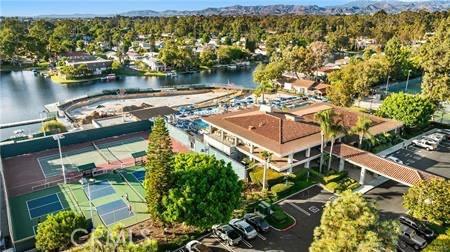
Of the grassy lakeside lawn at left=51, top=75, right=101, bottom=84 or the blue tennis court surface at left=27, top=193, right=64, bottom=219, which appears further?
the grassy lakeside lawn at left=51, top=75, right=101, bottom=84

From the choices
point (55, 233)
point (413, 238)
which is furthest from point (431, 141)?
point (55, 233)

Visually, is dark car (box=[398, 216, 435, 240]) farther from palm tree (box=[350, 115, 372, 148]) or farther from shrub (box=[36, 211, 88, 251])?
shrub (box=[36, 211, 88, 251])

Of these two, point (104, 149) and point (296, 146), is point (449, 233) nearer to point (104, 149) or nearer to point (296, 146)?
point (296, 146)

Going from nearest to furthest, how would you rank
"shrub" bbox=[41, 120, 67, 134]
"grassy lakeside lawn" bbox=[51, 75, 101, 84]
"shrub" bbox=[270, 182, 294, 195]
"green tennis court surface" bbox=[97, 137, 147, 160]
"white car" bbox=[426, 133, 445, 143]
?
"shrub" bbox=[270, 182, 294, 195] < "green tennis court surface" bbox=[97, 137, 147, 160] < "white car" bbox=[426, 133, 445, 143] < "shrub" bbox=[41, 120, 67, 134] < "grassy lakeside lawn" bbox=[51, 75, 101, 84]

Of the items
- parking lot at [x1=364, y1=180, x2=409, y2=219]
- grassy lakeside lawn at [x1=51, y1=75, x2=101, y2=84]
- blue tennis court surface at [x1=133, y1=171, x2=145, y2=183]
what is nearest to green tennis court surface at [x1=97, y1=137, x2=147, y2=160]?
blue tennis court surface at [x1=133, y1=171, x2=145, y2=183]

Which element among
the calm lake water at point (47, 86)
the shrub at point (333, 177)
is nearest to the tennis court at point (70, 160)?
the calm lake water at point (47, 86)

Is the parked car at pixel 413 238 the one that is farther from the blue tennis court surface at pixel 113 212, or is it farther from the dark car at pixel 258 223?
the blue tennis court surface at pixel 113 212
